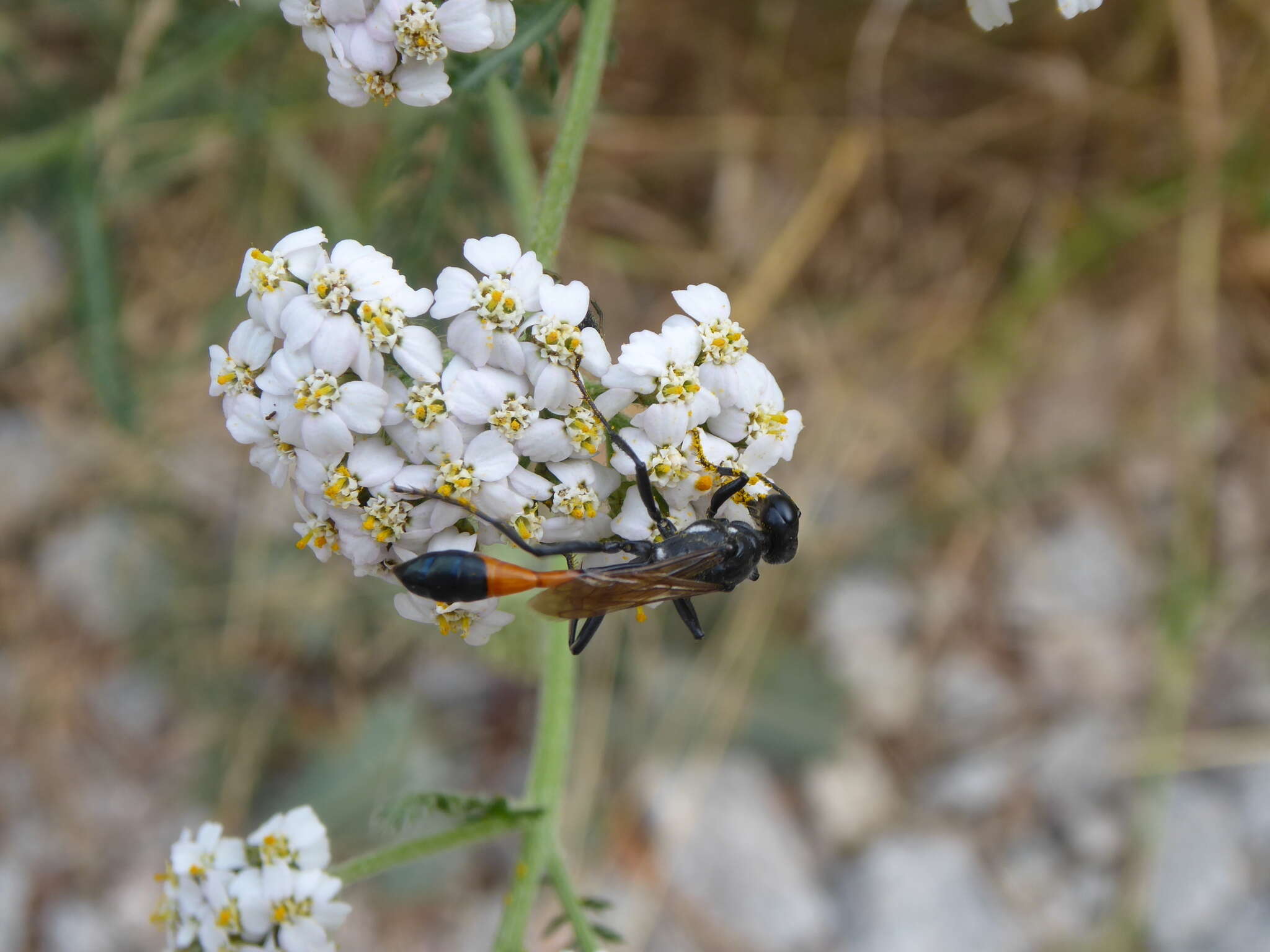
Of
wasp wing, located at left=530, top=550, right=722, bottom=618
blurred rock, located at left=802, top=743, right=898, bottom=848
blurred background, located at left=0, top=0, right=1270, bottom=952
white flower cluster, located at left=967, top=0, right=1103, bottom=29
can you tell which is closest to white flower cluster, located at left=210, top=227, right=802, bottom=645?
wasp wing, located at left=530, top=550, right=722, bottom=618

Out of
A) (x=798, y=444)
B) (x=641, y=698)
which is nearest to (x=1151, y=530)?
(x=798, y=444)

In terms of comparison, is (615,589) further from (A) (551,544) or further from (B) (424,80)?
(B) (424,80)

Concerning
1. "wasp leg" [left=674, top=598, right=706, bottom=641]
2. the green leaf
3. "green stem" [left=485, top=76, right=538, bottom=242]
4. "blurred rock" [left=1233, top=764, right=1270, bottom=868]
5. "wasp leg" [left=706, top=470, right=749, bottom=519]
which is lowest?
the green leaf

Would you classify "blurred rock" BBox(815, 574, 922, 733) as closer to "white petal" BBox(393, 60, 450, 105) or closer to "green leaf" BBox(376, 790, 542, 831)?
"green leaf" BBox(376, 790, 542, 831)

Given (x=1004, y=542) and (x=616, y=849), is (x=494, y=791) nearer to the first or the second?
(x=616, y=849)

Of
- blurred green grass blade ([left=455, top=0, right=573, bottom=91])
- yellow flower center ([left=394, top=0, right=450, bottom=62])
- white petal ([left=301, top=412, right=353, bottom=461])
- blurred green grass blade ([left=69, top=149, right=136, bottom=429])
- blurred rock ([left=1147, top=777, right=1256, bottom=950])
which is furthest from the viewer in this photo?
blurred rock ([left=1147, top=777, right=1256, bottom=950])

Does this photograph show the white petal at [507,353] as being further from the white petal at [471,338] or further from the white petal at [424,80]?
the white petal at [424,80]
